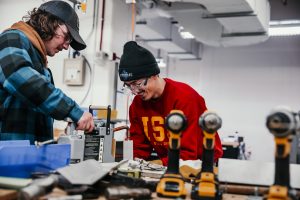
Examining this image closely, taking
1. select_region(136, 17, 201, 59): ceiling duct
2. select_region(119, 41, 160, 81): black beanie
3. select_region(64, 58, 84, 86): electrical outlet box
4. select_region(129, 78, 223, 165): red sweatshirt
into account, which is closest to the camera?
select_region(129, 78, 223, 165): red sweatshirt

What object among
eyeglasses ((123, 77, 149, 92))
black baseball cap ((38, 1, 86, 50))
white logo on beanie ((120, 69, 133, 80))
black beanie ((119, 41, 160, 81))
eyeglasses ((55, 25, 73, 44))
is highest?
black baseball cap ((38, 1, 86, 50))

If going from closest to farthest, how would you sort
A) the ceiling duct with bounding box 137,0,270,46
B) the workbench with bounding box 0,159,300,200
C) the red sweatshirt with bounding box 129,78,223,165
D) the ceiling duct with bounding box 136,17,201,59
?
the workbench with bounding box 0,159,300,200
the red sweatshirt with bounding box 129,78,223,165
the ceiling duct with bounding box 137,0,270,46
the ceiling duct with bounding box 136,17,201,59

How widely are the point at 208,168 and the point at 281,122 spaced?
0.91 feet

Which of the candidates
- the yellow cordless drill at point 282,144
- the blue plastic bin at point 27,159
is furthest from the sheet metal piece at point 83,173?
the yellow cordless drill at point 282,144

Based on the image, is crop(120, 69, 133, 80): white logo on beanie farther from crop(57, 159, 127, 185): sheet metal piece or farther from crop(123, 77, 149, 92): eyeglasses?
crop(57, 159, 127, 185): sheet metal piece

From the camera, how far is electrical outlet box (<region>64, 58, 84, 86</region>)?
3.71 meters

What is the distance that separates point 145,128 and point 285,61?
5.93 meters

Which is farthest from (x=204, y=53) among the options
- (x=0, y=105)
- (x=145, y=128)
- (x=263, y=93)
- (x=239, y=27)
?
(x=0, y=105)

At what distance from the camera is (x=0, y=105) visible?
1515mm

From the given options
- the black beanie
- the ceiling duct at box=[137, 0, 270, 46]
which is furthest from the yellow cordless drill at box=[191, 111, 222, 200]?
the ceiling duct at box=[137, 0, 270, 46]

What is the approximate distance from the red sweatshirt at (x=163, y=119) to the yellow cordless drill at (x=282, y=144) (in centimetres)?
66

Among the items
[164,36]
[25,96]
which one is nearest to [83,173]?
[25,96]

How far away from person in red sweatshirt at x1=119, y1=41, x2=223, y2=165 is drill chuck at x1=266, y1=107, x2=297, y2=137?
76 centimetres

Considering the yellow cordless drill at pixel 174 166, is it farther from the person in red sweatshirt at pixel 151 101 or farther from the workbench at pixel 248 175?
the person in red sweatshirt at pixel 151 101
